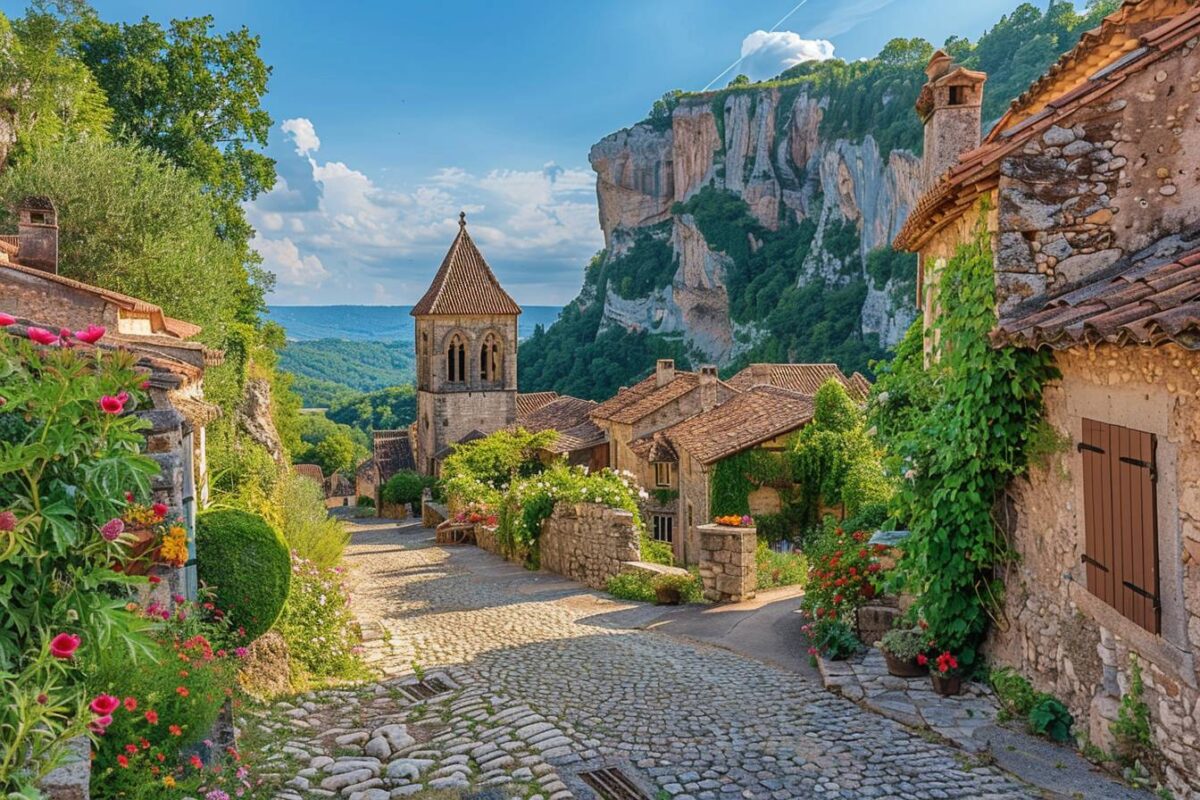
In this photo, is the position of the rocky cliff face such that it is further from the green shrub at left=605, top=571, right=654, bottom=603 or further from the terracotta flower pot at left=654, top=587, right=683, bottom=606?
the terracotta flower pot at left=654, top=587, right=683, bottom=606

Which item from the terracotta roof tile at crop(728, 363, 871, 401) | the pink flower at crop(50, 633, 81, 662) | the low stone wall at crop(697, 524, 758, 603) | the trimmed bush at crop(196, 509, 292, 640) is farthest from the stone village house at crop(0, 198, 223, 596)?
the terracotta roof tile at crop(728, 363, 871, 401)

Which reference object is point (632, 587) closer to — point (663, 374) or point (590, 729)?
point (590, 729)

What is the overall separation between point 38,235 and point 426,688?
10784 millimetres

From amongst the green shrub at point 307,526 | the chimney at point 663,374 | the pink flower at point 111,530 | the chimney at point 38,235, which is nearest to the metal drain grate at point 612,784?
the pink flower at point 111,530

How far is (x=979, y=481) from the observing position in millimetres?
6672

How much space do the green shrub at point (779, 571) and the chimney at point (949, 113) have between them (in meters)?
6.94

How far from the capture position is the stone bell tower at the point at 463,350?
135ft

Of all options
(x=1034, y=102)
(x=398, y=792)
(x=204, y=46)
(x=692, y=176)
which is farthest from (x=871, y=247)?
(x=398, y=792)

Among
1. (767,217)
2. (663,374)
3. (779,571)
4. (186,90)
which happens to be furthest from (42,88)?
(767,217)

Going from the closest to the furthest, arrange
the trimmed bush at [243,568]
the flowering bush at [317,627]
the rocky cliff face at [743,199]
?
the trimmed bush at [243,568] → the flowering bush at [317,627] → the rocky cliff face at [743,199]

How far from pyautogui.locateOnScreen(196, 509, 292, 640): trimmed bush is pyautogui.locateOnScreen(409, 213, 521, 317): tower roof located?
33.9 metres

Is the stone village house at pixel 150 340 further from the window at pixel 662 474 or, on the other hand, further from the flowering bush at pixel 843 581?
the window at pixel 662 474

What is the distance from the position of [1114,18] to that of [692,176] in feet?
353

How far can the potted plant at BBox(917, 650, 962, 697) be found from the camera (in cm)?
691
